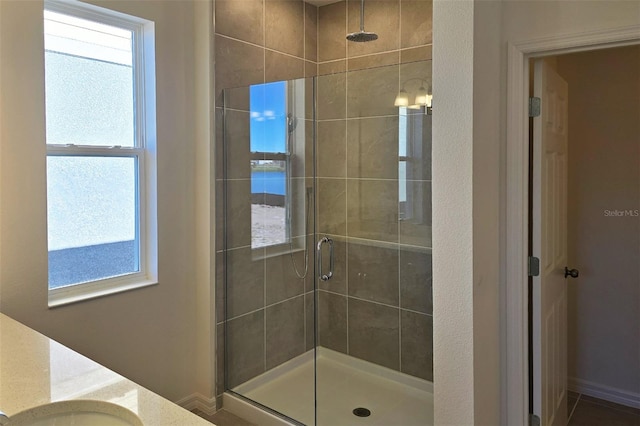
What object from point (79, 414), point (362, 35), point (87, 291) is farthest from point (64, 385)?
point (362, 35)

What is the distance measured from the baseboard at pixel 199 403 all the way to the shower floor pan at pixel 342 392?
0.53ft

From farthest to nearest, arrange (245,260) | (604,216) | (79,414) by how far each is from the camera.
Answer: (604,216) < (245,260) < (79,414)

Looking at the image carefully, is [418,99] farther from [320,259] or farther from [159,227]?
[159,227]

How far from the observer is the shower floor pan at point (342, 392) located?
2.80 meters

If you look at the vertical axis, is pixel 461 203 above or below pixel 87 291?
above

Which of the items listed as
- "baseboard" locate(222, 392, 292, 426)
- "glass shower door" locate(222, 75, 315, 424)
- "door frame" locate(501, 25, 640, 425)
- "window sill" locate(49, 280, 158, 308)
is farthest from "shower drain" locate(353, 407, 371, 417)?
"window sill" locate(49, 280, 158, 308)

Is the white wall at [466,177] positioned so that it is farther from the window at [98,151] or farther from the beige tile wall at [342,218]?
the window at [98,151]

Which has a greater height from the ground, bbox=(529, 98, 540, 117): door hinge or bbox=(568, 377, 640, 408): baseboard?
bbox=(529, 98, 540, 117): door hinge

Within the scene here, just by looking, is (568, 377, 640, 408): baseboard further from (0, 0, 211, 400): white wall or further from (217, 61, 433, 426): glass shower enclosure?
(0, 0, 211, 400): white wall

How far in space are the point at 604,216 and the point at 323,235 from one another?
1810 mm

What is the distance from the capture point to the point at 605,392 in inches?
126

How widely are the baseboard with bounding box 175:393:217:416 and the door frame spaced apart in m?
1.64

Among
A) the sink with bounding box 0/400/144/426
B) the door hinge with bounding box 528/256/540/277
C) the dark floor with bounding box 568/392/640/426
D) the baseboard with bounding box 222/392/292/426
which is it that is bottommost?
the dark floor with bounding box 568/392/640/426

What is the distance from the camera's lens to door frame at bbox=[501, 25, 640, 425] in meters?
2.25
